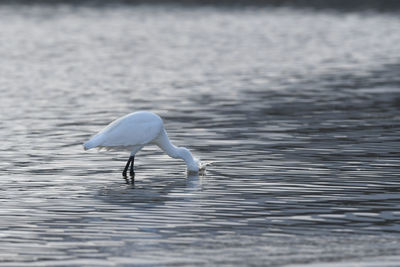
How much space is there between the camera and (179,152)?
55.6 ft

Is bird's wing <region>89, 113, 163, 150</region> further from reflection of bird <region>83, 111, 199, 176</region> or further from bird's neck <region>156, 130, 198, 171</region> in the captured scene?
bird's neck <region>156, 130, 198, 171</region>

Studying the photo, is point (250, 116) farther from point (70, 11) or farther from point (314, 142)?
point (70, 11)

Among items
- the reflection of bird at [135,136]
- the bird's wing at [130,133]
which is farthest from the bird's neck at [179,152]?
the bird's wing at [130,133]

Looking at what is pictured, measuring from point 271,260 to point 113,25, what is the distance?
2118 inches

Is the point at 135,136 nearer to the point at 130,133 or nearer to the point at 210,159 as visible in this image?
the point at 130,133

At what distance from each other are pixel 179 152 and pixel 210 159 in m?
1.54

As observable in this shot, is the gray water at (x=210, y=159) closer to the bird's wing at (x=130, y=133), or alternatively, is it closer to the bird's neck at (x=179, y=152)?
the bird's neck at (x=179, y=152)

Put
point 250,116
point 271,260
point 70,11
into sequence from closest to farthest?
point 271,260 → point 250,116 → point 70,11

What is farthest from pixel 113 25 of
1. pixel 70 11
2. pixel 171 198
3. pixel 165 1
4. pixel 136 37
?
pixel 171 198

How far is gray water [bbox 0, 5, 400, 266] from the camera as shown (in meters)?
11.9

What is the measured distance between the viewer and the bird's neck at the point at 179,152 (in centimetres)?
1689

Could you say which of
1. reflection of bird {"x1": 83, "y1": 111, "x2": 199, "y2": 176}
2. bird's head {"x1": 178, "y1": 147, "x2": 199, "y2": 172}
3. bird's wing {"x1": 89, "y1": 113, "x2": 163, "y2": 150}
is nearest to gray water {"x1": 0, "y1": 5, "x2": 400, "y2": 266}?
bird's head {"x1": 178, "y1": 147, "x2": 199, "y2": 172}

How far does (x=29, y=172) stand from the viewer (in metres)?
17.0

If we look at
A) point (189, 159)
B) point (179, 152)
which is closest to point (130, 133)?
point (179, 152)
